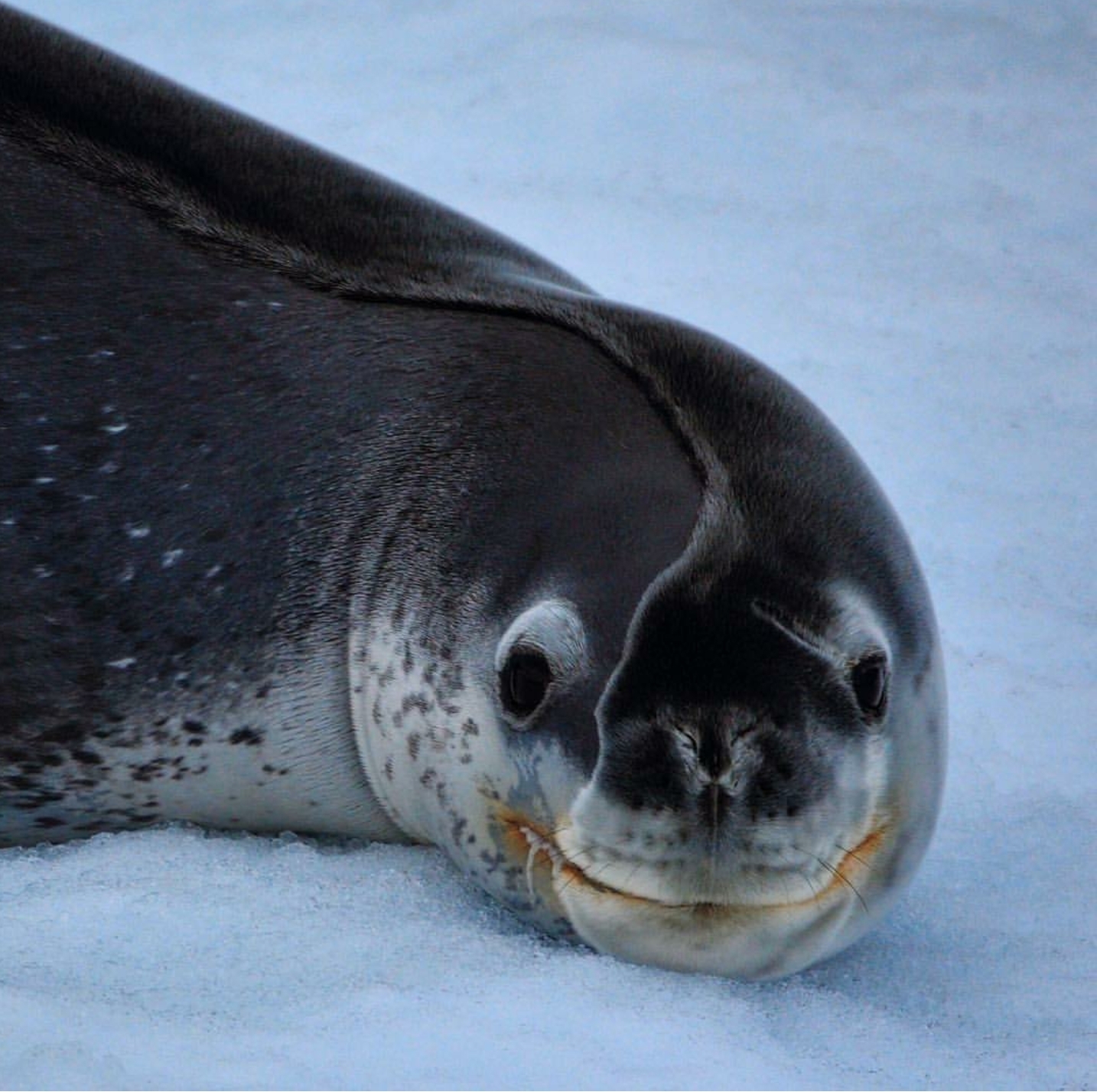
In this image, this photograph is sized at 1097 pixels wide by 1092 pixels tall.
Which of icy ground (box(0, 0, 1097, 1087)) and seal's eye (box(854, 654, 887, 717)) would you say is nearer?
icy ground (box(0, 0, 1097, 1087))

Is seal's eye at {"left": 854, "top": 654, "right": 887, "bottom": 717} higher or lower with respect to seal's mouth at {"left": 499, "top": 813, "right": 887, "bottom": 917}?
higher

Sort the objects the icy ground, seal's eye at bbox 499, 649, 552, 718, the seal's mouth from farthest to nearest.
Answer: seal's eye at bbox 499, 649, 552, 718 → the seal's mouth → the icy ground

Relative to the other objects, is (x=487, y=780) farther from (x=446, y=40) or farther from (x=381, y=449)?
(x=446, y=40)

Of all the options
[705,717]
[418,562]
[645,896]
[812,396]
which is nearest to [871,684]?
[705,717]

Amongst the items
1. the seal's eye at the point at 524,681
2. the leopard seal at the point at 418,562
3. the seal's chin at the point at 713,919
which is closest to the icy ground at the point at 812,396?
the seal's chin at the point at 713,919

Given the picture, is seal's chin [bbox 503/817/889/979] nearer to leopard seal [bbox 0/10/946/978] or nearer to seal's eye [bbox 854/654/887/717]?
leopard seal [bbox 0/10/946/978]

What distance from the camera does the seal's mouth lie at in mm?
2332

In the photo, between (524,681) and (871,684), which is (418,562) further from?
(871,684)

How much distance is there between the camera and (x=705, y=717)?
225cm

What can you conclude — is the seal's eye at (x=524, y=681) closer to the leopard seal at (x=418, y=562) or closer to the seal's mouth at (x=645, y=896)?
the leopard seal at (x=418, y=562)

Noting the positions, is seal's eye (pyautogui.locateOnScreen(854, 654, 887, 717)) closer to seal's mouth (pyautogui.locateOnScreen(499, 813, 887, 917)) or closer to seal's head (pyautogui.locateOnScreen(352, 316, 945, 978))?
seal's head (pyautogui.locateOnScreen(352, 316, 945, 978))

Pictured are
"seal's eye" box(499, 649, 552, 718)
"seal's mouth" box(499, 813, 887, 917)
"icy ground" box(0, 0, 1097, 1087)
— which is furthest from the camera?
"seal's eye" box(499, 649, 552, 718)

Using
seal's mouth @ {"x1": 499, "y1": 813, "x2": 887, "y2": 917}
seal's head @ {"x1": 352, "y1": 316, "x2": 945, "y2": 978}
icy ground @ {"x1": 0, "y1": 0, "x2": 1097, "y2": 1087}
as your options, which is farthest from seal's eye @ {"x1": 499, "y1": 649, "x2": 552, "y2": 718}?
icy ground @ {"x1": 0, "y1": 0, "x2": 1097, "y2": 1087}

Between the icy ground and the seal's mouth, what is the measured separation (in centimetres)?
10
